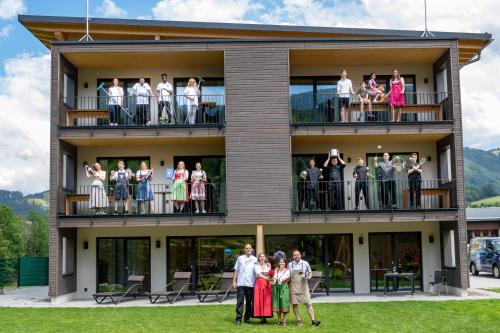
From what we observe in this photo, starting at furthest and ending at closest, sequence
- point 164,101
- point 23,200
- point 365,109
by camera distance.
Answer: point 23,200 < point 365,109 < point 164,101

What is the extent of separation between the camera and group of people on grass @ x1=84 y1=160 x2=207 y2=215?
2097cm

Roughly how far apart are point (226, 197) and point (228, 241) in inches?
102

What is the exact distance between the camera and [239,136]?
69.8 feet

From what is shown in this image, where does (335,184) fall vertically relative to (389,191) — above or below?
above

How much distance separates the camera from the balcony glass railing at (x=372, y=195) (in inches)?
840

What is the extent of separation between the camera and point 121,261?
2306 centimetres

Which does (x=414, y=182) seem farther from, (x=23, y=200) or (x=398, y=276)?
(x=23, y=200)

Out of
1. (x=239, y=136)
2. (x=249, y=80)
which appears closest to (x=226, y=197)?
(x=239, y=136)

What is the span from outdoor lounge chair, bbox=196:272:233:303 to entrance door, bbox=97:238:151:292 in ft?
8.88

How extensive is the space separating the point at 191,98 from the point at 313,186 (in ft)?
15.9

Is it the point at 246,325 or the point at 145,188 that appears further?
the point at 145,188

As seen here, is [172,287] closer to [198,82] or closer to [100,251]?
[100,251]

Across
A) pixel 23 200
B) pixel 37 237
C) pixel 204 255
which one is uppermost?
pixel 23 200

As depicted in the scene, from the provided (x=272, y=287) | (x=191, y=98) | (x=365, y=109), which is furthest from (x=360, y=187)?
(x=272, y=287)
